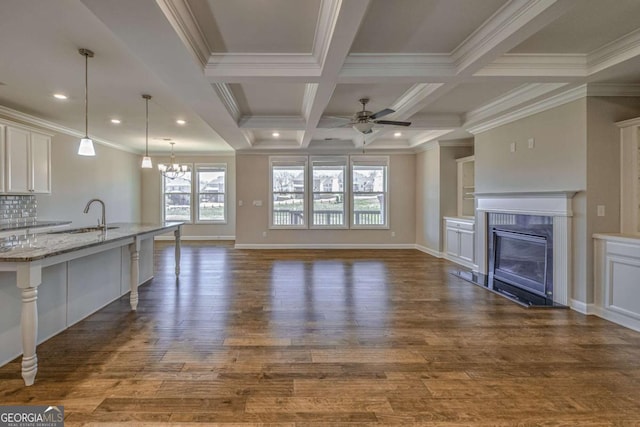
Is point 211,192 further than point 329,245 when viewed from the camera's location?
Yes

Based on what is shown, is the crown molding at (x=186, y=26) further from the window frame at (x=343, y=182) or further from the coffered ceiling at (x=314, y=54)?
the window frame at (x=343, y=182)

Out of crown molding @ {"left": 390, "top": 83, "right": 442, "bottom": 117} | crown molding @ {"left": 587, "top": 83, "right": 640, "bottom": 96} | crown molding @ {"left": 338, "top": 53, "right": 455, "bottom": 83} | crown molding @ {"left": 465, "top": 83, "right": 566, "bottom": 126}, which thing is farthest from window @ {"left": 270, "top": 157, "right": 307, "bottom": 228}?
crown molding @ {"left": 587, "top": 83, "right": 640, "bottom": 96}

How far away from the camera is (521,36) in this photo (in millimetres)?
2396

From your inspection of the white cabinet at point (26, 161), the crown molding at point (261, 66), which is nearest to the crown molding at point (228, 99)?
the crown molding at point (261, 66)

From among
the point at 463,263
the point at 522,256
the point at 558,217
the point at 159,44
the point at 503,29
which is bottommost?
the point at 463,263

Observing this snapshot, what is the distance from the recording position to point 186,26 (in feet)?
7.78

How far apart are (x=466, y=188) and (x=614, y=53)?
151 inches

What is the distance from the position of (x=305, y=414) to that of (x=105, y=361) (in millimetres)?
1639

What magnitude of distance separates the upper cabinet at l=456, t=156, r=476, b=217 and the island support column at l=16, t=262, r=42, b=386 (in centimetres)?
658

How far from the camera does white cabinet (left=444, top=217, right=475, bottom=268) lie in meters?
5.75

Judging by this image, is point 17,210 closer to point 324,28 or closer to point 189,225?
point 189,225

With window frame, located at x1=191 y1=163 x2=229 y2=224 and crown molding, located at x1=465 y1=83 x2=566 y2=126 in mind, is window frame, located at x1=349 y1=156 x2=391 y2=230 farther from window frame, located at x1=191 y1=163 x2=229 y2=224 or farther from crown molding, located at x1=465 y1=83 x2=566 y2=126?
window frame, located at x1=191 y1=163 x2=229 y2=224

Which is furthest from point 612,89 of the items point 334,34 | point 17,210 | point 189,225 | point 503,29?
point 189,225

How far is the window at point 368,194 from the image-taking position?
26.0 feet
